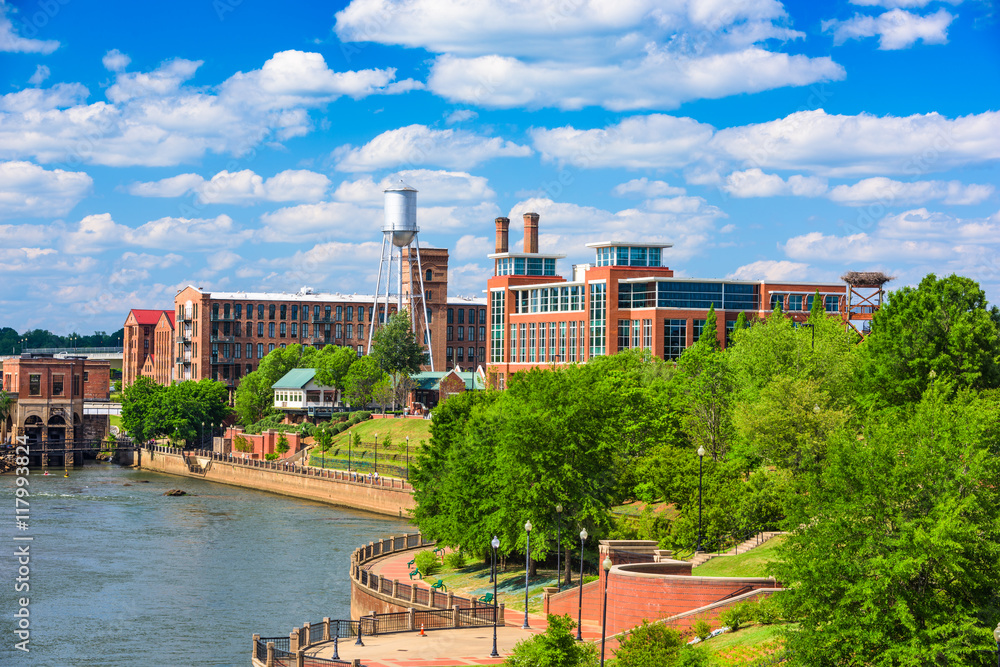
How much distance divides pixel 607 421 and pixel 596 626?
13.4 meters

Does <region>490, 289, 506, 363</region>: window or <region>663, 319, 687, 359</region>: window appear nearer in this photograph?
<region>663, 319, 687, 359</region>: window

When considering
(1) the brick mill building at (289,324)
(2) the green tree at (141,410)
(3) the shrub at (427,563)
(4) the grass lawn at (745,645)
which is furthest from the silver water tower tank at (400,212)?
(4) the grass lawn at (745,645)

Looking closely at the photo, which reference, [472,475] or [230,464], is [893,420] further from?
[230,464]

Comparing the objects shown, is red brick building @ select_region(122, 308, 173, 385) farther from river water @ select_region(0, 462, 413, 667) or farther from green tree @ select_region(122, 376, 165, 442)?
river water @ select_region(0, 462, 413, 667)

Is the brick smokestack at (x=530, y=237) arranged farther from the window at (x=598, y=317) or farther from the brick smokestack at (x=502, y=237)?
the window at (x=598, y=317)

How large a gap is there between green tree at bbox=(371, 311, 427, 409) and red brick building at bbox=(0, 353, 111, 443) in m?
37.3

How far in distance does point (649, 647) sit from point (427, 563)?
27.3 metres

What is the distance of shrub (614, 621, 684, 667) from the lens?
32469 mm

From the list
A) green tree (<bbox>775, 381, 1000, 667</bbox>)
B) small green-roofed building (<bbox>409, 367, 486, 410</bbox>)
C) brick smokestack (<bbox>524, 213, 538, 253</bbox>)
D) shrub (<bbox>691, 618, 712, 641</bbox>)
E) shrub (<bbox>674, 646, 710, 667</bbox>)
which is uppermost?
brick smokestack (<bbox>524, 213, 538, 253</bbox>)

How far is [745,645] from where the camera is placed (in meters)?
33.2

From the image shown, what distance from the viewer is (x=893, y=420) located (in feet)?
138

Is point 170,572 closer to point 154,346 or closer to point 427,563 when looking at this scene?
point 427,563

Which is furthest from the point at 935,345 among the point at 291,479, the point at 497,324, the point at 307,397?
the point at 307,397

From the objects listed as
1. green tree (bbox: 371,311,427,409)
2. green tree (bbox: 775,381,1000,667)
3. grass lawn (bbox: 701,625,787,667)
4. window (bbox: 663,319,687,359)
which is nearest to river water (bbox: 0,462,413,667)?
grass lawn (bbox: 701,625,787,667)
